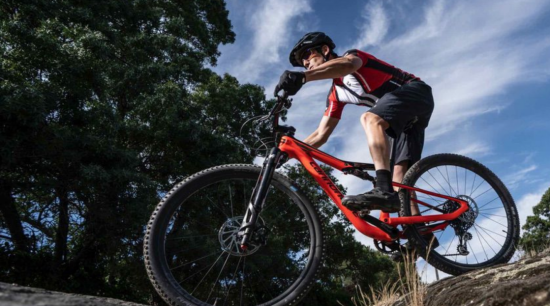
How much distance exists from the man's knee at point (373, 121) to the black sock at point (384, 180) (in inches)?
14.1

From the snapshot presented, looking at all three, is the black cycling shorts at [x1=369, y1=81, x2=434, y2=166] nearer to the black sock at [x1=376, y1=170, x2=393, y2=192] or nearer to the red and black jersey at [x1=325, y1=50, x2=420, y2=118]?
the red and black jersey at [x1=325, y1=50, x2=420, y2=118]

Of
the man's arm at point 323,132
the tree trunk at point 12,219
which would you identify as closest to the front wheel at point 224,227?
the man's arm at point 323,132

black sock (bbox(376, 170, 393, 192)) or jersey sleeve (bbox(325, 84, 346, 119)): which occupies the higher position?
jersey sleeve (bbox(325, 84, 346, 119))

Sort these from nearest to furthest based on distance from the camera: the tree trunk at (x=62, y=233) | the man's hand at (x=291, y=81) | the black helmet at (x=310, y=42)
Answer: the man's hand at (x=291, y=81) → the black helmet at (x=310, y=42) → the tree trunk at (x=62, y=233)

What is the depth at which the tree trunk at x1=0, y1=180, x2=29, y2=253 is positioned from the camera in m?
12.8

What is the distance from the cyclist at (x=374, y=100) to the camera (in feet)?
10.7

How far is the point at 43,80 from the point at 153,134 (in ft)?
10.7

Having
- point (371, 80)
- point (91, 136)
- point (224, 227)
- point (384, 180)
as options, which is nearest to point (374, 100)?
point (371, 80)

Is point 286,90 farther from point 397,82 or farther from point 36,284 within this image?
point 36,284

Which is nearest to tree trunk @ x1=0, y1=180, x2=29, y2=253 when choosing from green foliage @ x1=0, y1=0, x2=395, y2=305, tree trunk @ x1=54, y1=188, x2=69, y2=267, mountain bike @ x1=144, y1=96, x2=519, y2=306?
green foliage @ x1=0, y1=0, x2=395, y2=305

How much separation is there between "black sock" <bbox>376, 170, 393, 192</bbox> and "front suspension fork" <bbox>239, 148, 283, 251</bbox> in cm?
73

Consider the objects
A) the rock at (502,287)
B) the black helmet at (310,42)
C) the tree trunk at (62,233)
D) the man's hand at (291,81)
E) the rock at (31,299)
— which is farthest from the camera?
the tree trunk at (62,233)

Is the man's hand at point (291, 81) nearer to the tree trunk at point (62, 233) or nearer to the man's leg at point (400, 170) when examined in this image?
the man's leg at point (400, 170)

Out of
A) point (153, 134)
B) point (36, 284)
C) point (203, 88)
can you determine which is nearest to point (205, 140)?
point (153, 134)
